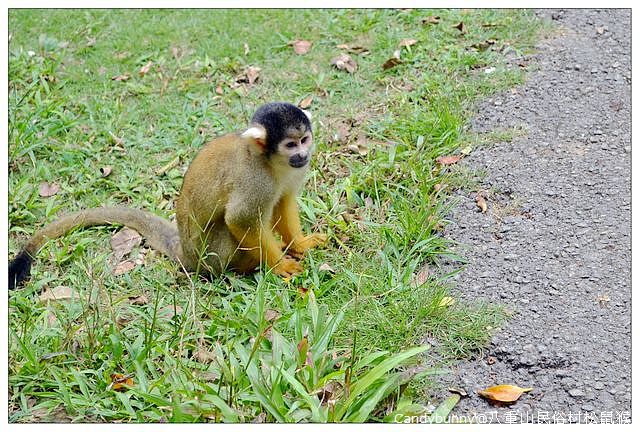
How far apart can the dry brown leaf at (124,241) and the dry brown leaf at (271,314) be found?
1152mm

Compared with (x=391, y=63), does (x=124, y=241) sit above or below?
below

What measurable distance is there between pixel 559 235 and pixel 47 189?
3.38 metres

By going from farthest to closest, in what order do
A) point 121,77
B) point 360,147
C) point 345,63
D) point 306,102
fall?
1. point 121,77
2. point 345,63
3. point 306,102
4. point 360,147

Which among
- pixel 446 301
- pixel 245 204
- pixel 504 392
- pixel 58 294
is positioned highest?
pixel 245 204

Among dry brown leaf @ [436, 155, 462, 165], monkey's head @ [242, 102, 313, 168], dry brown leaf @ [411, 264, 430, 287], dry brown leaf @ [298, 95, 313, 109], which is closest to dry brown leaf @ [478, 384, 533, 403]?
dry brown leaf @ [411, 264, 430, 287]

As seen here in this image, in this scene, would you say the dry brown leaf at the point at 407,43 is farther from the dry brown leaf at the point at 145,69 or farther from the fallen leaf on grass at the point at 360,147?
the dry brown leaf at the point at 145,69

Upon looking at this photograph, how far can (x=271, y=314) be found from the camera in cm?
395

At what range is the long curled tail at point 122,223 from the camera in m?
4.54

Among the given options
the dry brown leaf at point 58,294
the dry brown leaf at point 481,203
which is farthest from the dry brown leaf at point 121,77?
the dry brown leaf at point 481,203

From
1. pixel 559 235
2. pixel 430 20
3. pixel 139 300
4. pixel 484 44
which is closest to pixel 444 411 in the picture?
pixel 559 235

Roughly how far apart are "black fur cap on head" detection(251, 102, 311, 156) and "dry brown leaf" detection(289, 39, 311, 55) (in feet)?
8.19

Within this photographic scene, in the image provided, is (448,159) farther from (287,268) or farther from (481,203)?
(287,268)

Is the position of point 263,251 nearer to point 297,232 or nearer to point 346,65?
point 297,232

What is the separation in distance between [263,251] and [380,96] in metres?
1.99
